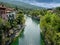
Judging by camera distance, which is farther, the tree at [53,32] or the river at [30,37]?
the river at [30,37]

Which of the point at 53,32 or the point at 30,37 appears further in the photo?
the point at 30,37

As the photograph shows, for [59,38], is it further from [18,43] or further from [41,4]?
[41,4]

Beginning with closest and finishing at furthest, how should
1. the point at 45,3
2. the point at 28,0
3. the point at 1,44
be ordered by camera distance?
the point at 1,44 → the point at 45,3 → the point at 28,0

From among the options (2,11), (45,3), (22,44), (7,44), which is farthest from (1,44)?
(45,3)

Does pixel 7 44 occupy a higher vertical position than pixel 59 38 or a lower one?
lower

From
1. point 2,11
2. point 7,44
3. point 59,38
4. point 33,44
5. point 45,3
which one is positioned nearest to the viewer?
point 59,38

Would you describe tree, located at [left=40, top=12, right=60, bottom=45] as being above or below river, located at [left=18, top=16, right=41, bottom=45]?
above

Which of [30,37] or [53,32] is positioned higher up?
[53,32]

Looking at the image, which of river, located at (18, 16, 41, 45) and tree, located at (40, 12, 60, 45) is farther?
river, located at (18, 16, 41, 45)

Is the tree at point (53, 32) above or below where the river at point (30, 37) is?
above

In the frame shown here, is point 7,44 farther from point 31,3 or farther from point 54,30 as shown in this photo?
point 31,3

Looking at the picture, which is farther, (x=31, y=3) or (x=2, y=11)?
(x=31, y=3)
